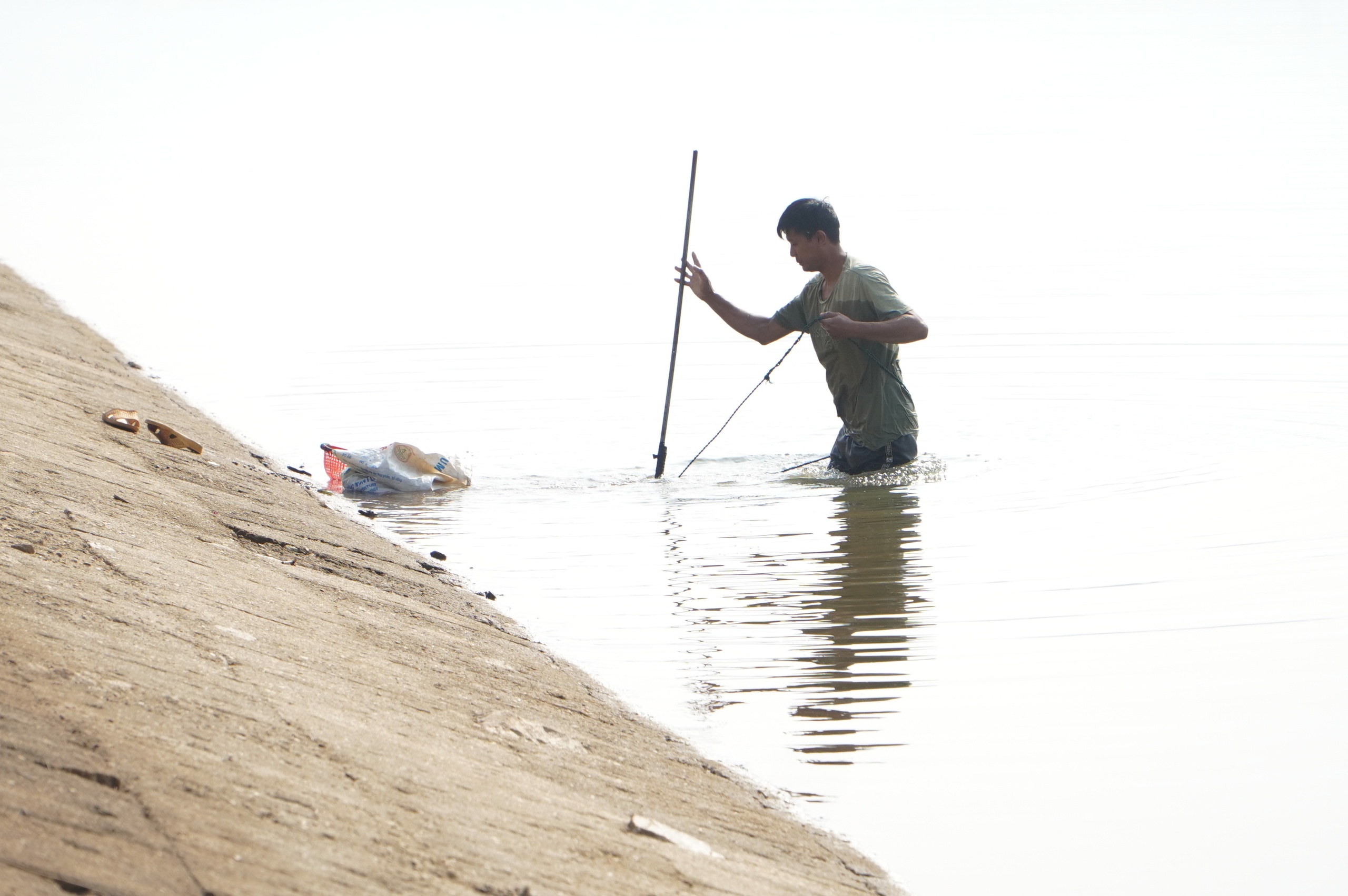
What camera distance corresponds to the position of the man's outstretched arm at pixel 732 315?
8.05 meters

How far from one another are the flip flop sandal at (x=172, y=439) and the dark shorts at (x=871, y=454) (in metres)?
3.67

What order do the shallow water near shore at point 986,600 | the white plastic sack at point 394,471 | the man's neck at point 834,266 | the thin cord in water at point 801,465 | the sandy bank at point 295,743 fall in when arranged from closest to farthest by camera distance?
the sandy bank at point 295,743 < the shallow water near shore at point 986,600 < the man's neck at point 834,266 < the white plastic sack at point 394,471 < the thin cord in water at point 801,465

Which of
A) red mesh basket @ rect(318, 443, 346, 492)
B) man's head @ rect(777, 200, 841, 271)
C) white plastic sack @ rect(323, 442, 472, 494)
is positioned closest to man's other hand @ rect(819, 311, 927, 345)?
man's head @ rect(777, 200, 841, 271)

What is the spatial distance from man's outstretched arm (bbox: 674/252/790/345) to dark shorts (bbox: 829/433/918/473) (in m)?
0.75

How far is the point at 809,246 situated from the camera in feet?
25.6

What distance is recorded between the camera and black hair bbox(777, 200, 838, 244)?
7.70 meters

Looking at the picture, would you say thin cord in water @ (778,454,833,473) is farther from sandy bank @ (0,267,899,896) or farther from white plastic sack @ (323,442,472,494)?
sandy bank @ (0,267,899,896)

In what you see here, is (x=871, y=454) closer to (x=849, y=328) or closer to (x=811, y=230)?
(x=849, y=328)

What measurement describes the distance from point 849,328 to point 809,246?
633 mm

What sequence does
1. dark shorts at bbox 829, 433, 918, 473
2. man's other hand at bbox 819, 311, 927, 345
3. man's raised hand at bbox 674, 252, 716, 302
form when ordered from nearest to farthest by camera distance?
man's other hand at bbox 819, 311, 927, 345, man's raised hand at bbox 674, 252, 716, 302, dark shorts at bbox 829, 433, 918, 473

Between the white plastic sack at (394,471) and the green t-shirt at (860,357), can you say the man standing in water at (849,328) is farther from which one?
the white plastic sack at (394,471)

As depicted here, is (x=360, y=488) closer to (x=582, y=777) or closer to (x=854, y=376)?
(x=854, y=376)

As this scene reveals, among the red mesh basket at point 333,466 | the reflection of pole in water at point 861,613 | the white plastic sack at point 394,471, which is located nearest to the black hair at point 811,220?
the reflection of pole in water at point 861,613

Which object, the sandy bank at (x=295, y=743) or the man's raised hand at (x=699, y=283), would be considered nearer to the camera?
the sandy bank at (x=295, y=743)
